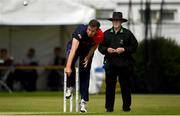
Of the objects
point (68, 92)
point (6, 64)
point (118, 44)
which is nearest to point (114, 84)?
point (118, 44)

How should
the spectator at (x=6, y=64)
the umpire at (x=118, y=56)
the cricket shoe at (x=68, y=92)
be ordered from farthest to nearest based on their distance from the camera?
the spectator at (x=6, y=64)
the umpire at (x=118, y=56)
the cricket shoe at (x=68, y=92)

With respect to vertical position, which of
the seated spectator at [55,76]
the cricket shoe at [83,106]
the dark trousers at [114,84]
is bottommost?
the seated spectator at [55,76]

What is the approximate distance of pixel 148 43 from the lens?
27484mm

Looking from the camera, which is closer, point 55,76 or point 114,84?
point 114,84

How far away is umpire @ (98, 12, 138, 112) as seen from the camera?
16547mm

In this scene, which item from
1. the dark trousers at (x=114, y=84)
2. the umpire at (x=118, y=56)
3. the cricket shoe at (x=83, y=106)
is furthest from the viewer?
the dark trousers at (x=114, y=84)

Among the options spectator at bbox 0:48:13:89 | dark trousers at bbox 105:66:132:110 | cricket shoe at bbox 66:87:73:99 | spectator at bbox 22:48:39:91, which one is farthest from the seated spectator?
cricket shoe at bbox 66:87:73:99

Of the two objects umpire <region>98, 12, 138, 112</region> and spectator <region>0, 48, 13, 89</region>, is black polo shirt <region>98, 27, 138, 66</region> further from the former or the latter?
spectator <region>0, 48, 13, 89</region>

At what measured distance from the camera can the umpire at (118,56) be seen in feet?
54.3

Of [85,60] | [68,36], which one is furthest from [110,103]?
[68,36]

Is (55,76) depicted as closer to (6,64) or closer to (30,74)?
(30,74)

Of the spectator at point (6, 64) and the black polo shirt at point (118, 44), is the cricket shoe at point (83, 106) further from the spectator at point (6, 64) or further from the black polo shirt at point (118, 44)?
the spectator at point (6, 64)

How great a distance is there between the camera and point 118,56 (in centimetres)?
1667

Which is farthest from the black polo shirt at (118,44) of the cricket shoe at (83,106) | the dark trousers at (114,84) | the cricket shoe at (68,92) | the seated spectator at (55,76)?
the seated spectator at (55,76)
